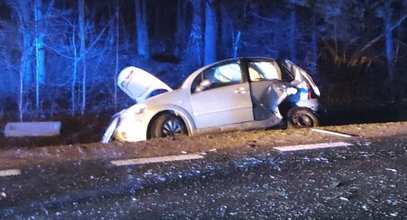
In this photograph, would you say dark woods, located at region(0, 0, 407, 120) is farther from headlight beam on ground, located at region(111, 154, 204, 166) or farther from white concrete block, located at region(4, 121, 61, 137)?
headlight beam on ground, located at region(111, 154, 204, 166)

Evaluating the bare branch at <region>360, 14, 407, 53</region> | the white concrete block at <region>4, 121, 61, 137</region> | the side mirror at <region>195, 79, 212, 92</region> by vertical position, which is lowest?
the white concrete block at <region>4, 121, 61, 137</region>

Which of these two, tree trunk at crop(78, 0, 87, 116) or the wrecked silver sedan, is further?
tree trunk at crop(78, 0, 87, 116)

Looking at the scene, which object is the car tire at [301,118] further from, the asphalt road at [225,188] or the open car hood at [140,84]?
the asphalt road at [225,188]

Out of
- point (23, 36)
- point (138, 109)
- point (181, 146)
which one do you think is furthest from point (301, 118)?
point (23, 36)

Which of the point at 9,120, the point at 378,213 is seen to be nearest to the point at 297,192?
the point at 378,213

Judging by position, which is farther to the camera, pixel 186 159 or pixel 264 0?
pixel 264 0

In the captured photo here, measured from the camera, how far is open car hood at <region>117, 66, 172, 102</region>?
975 centimetres

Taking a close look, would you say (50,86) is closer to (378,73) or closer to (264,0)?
(264,0)

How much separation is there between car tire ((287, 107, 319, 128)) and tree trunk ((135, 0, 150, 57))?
13.9 meters

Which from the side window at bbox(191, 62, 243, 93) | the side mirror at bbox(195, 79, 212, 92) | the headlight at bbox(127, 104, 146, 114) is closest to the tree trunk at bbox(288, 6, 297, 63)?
the side window at bbox(191, 62, 243, 93)

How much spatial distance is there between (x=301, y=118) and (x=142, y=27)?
15635 mm

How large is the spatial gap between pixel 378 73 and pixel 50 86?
491 inches

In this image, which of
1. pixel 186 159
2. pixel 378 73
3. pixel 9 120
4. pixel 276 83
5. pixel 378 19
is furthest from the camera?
pixel 378 73

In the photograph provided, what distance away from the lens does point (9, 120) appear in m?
16.3
